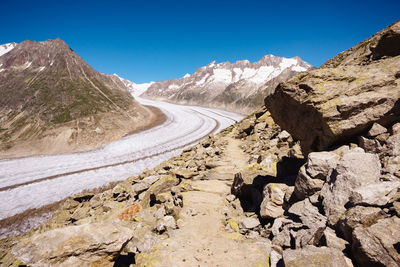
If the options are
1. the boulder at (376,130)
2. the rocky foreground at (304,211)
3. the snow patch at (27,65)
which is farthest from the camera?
the snow patch at (27,65)

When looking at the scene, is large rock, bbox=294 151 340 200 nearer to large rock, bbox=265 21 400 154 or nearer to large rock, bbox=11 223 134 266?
large rock, bbox=265 21 400 154

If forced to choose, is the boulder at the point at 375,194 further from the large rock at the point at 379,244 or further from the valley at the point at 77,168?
the valley at the point at 77,168

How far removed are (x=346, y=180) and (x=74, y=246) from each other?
25.5ft

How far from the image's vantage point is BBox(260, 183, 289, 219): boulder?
6680 millimetres

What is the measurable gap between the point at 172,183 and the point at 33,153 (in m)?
37.8

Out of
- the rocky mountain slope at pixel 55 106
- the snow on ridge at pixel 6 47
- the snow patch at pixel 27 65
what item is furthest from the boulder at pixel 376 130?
the snow on ridge at pixel 6 47

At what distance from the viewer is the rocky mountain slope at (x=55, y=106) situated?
1559 inches

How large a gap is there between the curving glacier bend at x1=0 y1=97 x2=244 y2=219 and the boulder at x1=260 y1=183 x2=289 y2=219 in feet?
75.0

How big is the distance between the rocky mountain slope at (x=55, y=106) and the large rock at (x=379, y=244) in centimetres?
4252

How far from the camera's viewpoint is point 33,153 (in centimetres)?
3619

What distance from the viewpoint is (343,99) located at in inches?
260

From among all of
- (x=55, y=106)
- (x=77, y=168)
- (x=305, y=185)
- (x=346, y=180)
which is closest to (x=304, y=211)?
(x=305, y=185)

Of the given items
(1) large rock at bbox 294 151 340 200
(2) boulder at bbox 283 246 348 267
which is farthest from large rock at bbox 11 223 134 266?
(1) large rock at bbox 294 151 340 200

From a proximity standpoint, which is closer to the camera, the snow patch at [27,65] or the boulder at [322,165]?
the boulder at [322,165]
